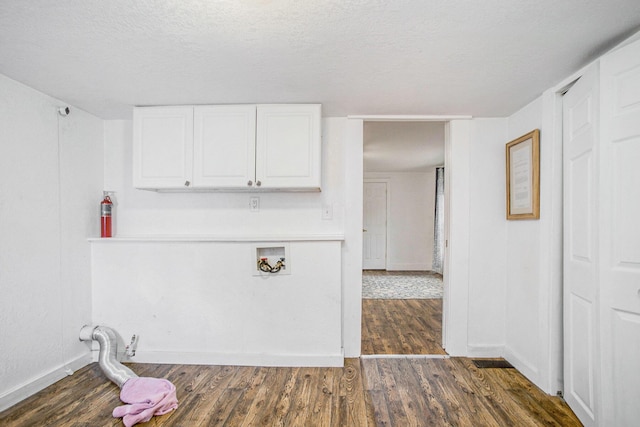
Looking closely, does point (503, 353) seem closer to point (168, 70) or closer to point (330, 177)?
point (330, 177)

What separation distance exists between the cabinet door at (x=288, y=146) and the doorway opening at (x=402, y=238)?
0.98 meters

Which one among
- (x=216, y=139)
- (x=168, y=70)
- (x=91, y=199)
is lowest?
(x=91, y=199)

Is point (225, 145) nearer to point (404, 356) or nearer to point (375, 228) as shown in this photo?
point (404, 356)

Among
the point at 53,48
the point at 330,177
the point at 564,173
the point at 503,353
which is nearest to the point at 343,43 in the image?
the point at 330,177

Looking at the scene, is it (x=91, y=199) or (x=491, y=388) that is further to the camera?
(x=91, y=199)

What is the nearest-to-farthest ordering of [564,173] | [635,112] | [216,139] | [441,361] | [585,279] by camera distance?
[635,112] < [585,279] < [564,173] < [216,139] < [441,361]

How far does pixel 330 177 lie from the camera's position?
275cm

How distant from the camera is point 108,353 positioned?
2383 millimetres

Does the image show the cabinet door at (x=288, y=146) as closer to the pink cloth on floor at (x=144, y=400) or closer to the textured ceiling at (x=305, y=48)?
the textured ceiling at (x=305, y=48)

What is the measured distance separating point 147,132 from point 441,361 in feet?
9.96

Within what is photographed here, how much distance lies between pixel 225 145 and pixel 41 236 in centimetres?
143

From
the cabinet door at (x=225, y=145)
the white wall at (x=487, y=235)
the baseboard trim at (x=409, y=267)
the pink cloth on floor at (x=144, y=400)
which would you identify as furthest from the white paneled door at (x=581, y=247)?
the baseboard trim at (x=409, y=267)

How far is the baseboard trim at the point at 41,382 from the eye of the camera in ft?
6.43

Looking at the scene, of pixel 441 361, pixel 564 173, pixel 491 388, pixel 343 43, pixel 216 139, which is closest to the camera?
pixel 343 43
